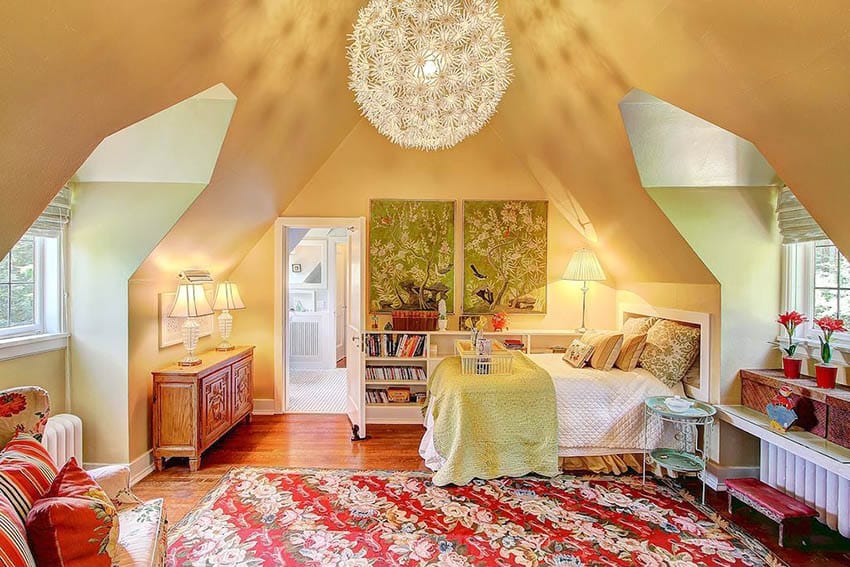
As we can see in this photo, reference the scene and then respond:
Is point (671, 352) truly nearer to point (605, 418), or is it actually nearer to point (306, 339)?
point (605, 418)

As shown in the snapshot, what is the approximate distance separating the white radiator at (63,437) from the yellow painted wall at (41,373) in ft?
0.49

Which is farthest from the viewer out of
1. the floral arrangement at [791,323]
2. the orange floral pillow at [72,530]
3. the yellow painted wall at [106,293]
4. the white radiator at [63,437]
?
the yellow painted wall at [106,293]

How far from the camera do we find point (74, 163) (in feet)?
6.24

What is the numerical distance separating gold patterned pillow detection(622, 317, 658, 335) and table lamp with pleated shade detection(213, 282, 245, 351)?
3746mm

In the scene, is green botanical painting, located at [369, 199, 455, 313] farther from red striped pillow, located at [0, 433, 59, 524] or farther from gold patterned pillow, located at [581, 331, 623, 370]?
red striped pillow, located at [0, 433, 59, 524]

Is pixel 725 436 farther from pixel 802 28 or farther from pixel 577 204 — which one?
pixel 802 28

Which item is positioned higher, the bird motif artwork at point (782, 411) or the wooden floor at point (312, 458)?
the bird motif artwork at point (782, 411)

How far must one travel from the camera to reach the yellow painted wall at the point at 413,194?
466 cm

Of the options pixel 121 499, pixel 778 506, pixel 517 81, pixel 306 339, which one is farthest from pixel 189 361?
pixel 778 506

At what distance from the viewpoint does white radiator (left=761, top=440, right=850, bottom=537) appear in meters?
2.42

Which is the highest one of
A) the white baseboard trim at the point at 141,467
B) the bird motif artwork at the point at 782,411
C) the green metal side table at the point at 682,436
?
the bird motif artwork at the point at 782,411

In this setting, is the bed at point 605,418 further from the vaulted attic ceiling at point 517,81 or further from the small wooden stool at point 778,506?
the vaulted attic ceiling at point 517,81

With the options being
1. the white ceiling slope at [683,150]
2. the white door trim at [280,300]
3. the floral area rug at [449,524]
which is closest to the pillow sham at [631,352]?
the floral area rug at [449,524]

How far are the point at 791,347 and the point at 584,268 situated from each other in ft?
5.95
